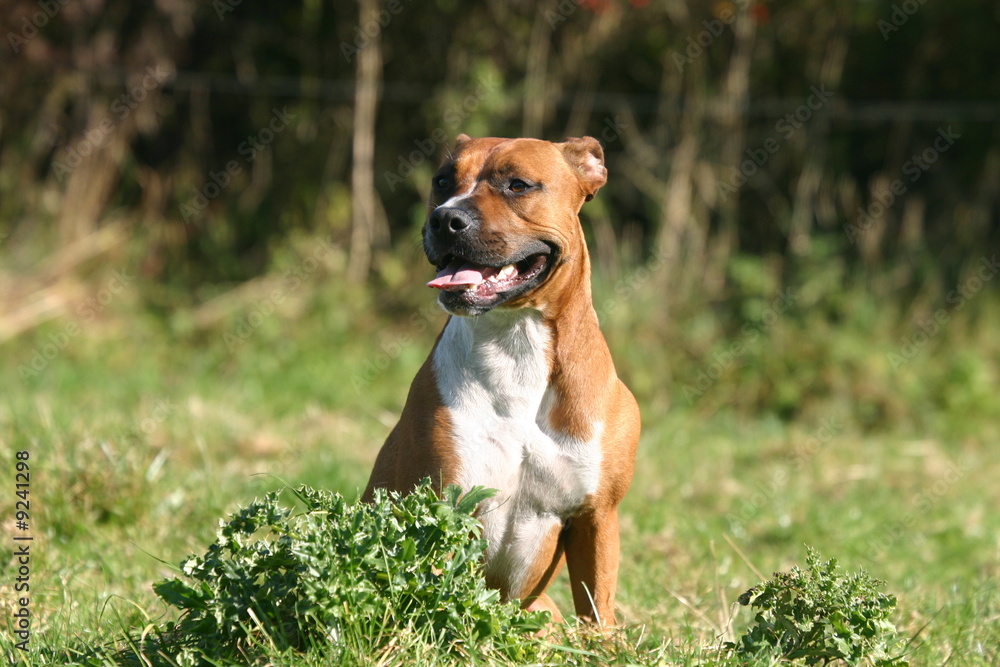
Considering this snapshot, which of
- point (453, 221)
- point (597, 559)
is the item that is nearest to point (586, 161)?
point (453, 221)

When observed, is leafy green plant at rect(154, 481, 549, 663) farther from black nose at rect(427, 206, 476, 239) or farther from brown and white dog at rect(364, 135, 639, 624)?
black nose at rect(427, 206, 476, 239)

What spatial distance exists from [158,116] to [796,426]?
5641mm

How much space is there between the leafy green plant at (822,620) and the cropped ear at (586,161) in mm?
1401

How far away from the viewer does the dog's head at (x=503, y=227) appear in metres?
3.19

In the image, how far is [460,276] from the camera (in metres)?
3.20

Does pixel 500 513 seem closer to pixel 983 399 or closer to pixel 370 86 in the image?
pixel 983 399

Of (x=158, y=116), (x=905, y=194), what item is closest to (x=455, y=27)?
(x=158, y=116)

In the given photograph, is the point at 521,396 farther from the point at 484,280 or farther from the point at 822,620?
the point at 822,620

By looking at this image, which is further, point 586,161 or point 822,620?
point 586,161

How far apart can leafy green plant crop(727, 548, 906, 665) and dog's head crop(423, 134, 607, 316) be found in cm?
105

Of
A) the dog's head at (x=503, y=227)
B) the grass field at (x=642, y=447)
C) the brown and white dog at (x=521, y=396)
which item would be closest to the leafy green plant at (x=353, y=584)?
the grass field at (x=642, y=447)

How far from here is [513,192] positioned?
3.34m

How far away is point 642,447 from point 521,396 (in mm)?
3278

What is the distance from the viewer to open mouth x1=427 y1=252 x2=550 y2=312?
3.14 metres
